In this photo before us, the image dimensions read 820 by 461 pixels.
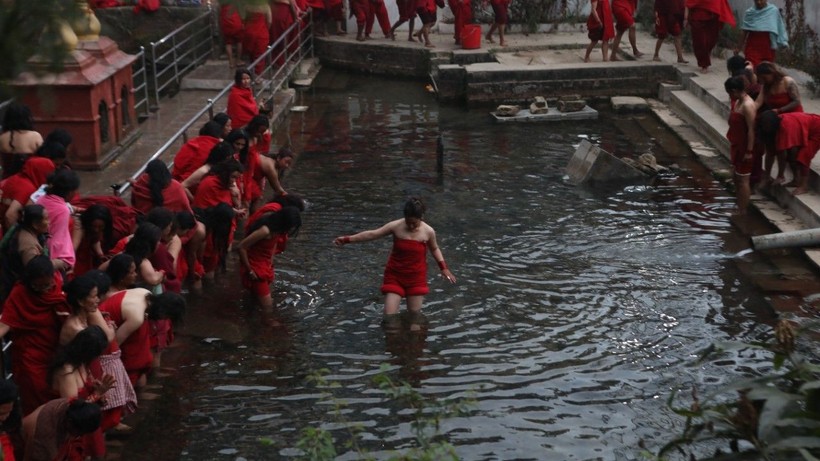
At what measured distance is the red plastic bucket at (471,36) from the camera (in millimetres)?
19359

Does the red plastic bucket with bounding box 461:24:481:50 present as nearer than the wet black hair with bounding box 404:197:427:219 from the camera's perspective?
No

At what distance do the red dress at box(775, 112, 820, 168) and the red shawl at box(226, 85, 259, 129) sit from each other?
17.8 feet

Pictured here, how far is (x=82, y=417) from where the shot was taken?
6.08 metres

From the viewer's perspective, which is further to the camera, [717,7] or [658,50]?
[658,50]

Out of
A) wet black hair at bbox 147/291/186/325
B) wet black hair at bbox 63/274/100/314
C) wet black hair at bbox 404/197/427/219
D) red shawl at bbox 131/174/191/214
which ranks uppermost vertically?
wet black hair at bbox 63/274/100/314

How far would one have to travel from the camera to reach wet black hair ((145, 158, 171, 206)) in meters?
9.20

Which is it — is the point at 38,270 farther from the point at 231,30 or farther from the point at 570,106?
the point at 570,106

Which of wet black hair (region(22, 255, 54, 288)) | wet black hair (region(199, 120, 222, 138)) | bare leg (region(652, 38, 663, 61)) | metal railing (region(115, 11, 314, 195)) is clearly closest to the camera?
wet black hair (region(22, 255, 54, 288))

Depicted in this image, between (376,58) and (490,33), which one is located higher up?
(490,33)

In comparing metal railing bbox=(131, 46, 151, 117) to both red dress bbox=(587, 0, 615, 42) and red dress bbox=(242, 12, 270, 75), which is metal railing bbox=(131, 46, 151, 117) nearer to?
red dress bbox=(242, 12, 270, 75)

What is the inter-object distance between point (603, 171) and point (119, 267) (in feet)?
22.9

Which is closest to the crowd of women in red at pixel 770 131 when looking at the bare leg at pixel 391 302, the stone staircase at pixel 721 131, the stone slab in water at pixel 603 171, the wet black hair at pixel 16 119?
the stone staircase at pixel 721 131

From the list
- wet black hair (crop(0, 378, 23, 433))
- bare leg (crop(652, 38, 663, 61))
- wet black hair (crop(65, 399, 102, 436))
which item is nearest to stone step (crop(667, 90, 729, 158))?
bare leg (crop(652, 38, 663, 61))

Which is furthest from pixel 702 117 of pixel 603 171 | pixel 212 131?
pixel 212 131
